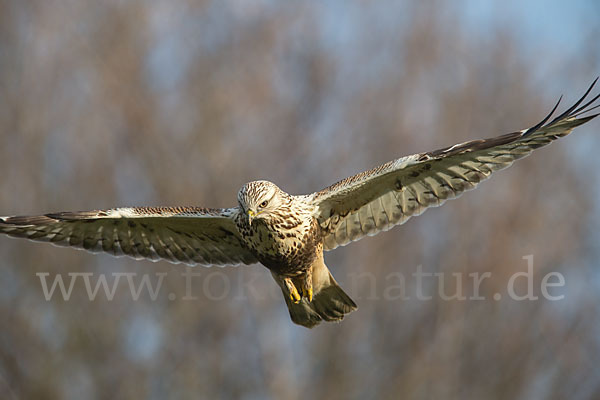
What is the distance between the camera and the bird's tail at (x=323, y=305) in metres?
7.69

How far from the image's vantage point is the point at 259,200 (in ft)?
22.5

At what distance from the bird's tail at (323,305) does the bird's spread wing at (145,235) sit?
0.58 m

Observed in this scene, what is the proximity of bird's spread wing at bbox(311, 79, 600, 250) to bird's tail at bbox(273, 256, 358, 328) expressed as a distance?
37cm

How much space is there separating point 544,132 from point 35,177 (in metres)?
13.0

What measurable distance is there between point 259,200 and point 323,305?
138 centimetres

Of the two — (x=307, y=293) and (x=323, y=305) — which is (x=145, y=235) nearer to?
(x=307, y=293)

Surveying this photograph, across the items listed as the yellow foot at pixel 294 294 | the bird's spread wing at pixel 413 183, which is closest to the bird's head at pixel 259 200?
the bird's spread wing at pixel 413 183

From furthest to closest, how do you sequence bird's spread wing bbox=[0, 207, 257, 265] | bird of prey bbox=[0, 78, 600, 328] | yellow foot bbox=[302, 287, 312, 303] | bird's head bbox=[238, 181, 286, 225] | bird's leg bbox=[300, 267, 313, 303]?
bird's spread wing bbox=[0, 207, 257, 265], yellow foot bbox=[302, 287, 312, 303], bird's leg bbox=[300, 267, 313, 303], bird of prey bbox=[0, 78, 600, 328], bird's head bbox=[238, 181, 286, 225]

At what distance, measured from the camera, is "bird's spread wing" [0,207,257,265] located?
7781 mm

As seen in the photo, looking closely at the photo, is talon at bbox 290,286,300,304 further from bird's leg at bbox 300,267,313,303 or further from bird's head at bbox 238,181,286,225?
bird's head at bbox 238,181,286,225

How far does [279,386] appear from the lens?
57.2 feet

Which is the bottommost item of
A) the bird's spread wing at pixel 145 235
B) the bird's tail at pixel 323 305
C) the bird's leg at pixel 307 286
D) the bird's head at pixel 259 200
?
the bird's tail at pixel 323 305

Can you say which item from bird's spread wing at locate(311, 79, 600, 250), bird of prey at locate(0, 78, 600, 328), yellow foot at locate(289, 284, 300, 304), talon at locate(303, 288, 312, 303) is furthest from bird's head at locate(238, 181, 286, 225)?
talon at locate(303, 288, 312, 303)

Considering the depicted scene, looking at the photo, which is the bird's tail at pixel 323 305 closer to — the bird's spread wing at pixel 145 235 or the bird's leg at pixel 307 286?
the bird's leg at pixel 307 286
